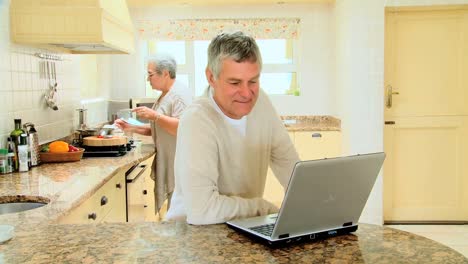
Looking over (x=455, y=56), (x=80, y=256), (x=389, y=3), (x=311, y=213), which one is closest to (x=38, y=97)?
(x=80, y=256)

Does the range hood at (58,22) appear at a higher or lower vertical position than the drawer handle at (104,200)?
higher

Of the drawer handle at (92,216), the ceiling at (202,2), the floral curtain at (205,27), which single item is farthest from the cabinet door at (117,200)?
the floral curtain at (205,27)

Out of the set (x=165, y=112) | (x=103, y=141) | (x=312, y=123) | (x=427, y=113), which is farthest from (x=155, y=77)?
(x=427, y=113)

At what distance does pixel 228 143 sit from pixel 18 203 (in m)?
1.05

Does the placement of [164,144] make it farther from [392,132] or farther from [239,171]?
[392,132]

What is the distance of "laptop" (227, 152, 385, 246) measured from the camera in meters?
1.16

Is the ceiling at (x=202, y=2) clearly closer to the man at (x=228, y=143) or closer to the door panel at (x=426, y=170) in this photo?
the door panel at (x=426, y=170)

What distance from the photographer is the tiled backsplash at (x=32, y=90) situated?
2.77 m

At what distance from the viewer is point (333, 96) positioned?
5.34 metres

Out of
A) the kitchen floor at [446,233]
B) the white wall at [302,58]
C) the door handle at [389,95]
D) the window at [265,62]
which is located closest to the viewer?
the kitchen floor at [446,233]

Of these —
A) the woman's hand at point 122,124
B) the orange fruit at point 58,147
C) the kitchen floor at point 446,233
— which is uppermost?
the woman's hand at point 122,124

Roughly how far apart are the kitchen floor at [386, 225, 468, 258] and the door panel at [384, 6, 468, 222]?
133 mm

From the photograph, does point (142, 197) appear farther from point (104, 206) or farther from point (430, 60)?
point (430, 60)

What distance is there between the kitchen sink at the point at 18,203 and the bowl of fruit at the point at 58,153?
899 millimetres
